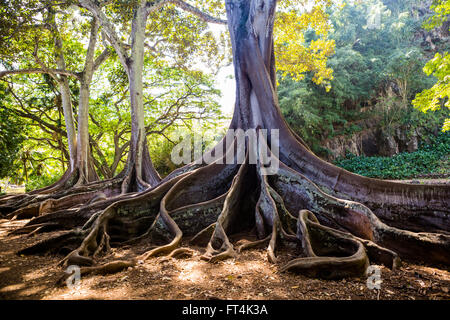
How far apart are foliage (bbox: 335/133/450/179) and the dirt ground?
533 inches

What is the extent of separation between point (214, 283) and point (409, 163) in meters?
16.3

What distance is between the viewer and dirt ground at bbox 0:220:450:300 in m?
1.84

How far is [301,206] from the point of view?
3.52 meters

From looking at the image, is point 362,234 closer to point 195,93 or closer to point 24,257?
point 24,257

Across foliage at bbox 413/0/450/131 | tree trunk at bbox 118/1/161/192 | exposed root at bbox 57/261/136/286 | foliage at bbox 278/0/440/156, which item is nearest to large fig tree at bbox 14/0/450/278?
exposed root at bbox 57/261/136/286

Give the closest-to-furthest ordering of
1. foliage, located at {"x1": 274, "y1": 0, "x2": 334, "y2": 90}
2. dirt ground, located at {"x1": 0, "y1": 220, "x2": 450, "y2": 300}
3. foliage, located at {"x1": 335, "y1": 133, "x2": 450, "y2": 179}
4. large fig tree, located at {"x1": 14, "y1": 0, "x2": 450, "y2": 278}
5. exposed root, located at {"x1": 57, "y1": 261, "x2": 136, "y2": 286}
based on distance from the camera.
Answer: dirt ground, located at {"x1": 0, "y1": 220, "x2": 450, "y2": 300} → exposed root, located at {"x1": 57, "y1": 261, "x2": 136, "y2": 286} → large fig tree, located at {"x1": 14, "y1": 0, "x2": 450, "y2": 278} → foliage, located at {"x1": 274, "y1": 0, "x2": 334, "y2": 90} → foliage, located at {"x1": 335, "y1": 133, "x2": 450, "y2": 179}

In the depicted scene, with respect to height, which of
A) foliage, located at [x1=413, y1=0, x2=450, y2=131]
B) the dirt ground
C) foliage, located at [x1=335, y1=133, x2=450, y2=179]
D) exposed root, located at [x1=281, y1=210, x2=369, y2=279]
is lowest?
the dirt ground

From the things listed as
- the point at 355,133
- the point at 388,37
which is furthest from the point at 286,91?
the point at 388,37

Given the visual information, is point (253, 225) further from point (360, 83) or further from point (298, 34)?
point (360, 83)

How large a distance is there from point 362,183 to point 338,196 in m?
0.38

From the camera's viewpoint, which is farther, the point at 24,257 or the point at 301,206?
the point at 301,206

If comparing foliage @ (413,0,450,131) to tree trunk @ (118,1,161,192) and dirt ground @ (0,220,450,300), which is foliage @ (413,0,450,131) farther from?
tree trunk @ (118,1,161,192)

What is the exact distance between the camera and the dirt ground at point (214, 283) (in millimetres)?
1844

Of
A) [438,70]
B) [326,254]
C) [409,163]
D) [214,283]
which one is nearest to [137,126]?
[214,283]
